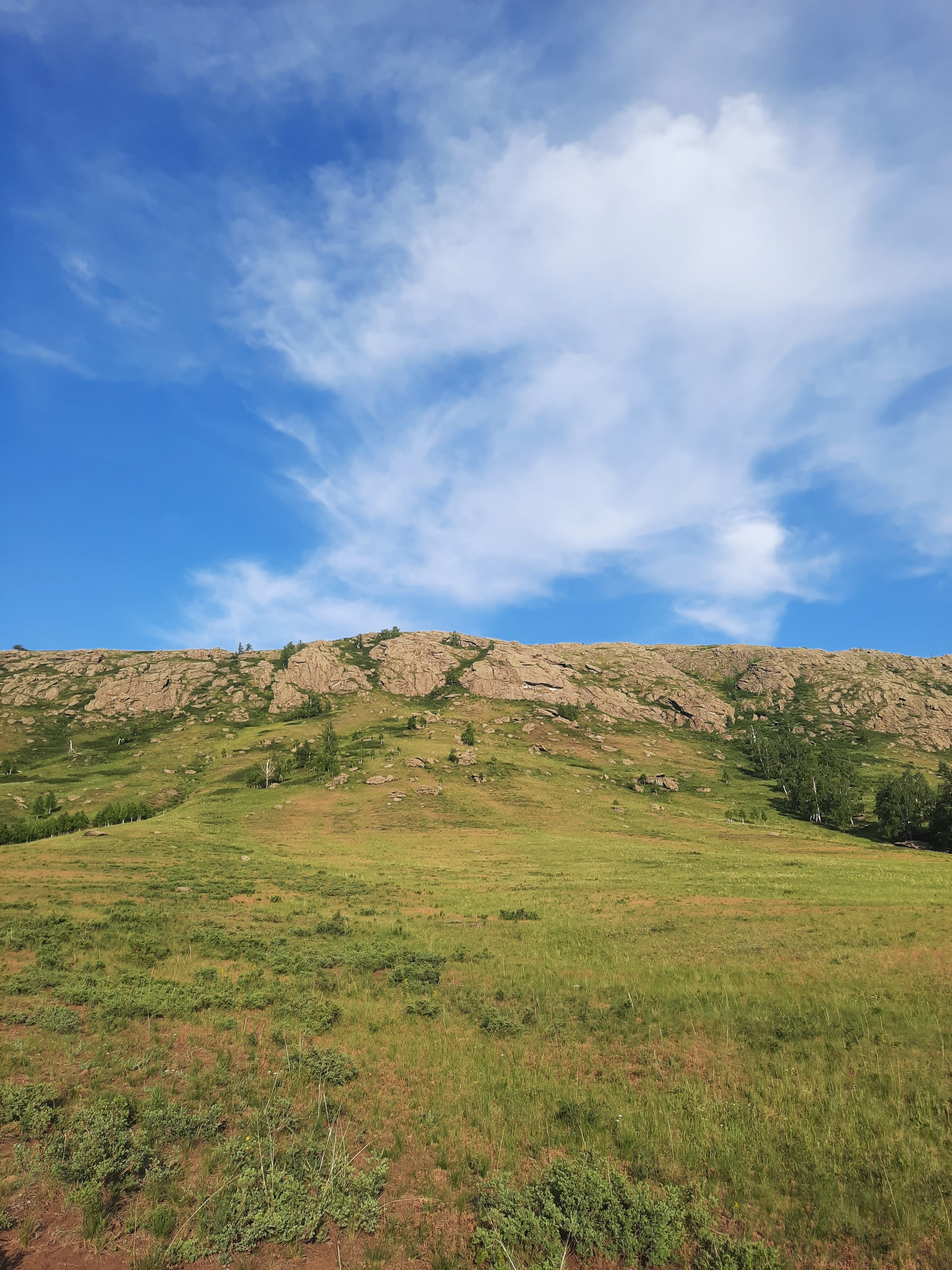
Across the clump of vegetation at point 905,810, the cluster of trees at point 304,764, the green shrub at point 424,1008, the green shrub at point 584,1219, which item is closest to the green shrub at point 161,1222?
the green shrub at point 584,1219

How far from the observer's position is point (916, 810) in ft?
359

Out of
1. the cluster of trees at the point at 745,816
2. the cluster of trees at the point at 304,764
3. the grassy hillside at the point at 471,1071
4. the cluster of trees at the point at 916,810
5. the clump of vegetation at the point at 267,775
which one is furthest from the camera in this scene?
the cluster of trees at the point at 304,764

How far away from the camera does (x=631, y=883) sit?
4906 cm

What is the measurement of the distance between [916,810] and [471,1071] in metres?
132

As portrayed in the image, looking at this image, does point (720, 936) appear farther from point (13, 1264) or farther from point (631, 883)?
point (13, 1264)

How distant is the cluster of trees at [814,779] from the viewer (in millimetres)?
121625

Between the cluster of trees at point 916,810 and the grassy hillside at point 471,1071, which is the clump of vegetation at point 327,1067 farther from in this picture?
the cluster of trees at point 916,810

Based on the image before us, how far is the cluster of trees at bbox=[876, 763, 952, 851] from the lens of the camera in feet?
329

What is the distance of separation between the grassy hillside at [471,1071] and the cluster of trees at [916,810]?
73.9m

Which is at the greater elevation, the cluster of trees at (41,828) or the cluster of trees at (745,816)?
the cluster of trees at (745,816)

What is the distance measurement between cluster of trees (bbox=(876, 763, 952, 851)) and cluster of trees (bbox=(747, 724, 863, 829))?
726cm

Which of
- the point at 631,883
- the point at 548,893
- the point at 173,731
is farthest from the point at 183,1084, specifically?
the point at 173,731

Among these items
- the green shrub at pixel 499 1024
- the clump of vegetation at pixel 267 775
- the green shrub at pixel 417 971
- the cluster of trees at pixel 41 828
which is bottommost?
the cluster of trees at pixel 41 828

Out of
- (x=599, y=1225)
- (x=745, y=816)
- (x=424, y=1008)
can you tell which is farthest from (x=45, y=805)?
(x=745, y=816)
